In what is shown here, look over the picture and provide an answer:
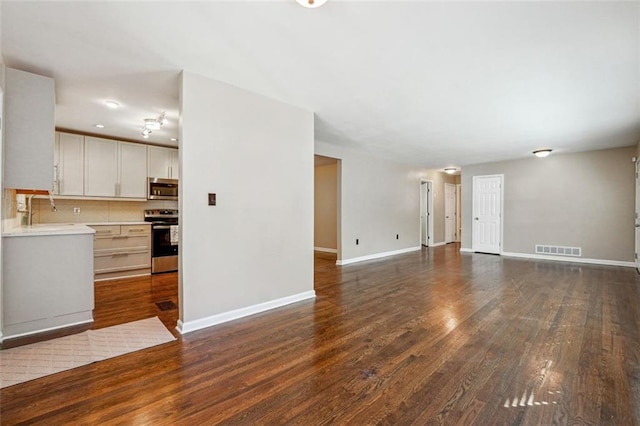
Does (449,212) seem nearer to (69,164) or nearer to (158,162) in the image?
(158,162)

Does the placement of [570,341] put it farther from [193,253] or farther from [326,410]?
[193,253]

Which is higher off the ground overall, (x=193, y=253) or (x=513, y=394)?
(x=193, y=253)

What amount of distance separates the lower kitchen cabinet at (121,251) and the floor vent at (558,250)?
8.48 metres

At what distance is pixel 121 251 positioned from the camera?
4855 millimetres

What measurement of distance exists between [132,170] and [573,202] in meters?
9.13

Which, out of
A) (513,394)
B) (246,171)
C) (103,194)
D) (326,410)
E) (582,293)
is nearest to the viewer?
(326,410)

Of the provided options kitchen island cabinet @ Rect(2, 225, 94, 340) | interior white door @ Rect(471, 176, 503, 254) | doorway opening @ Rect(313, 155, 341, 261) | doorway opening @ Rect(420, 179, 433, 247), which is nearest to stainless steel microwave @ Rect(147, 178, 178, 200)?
kitchen island cabinet @ Rect(2, 225, 94, 340)

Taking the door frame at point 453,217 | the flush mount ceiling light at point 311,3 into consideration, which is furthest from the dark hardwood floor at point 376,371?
the door frame at point 453,217

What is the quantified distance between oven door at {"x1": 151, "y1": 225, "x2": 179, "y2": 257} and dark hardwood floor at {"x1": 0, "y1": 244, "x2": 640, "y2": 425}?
165 cm

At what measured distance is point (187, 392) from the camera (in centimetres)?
184

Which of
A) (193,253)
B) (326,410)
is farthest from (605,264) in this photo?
(193,253)

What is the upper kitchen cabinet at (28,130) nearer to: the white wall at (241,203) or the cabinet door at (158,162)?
the white wall at (241,203)

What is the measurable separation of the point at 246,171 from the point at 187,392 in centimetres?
207

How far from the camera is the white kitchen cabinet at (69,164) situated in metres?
4.48
